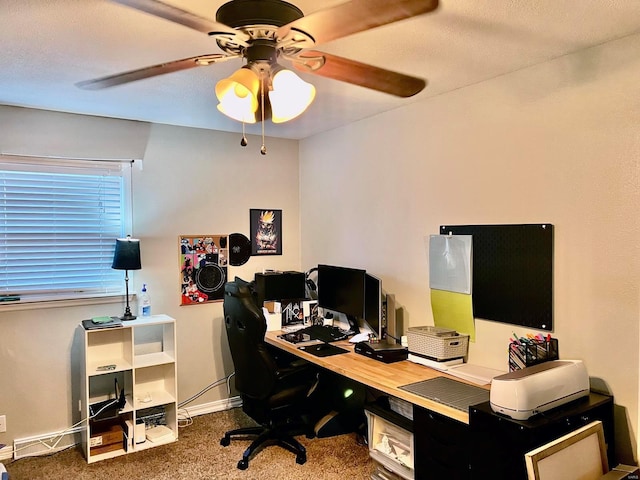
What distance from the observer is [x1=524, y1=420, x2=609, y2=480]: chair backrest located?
1.72m

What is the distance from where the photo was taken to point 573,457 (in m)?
1.83

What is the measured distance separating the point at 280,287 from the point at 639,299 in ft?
8.13

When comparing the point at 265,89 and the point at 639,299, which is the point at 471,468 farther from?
the point at 265,89

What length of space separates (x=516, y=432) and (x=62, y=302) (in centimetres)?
293

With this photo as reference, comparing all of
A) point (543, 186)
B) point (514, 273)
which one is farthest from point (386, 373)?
point (543, 186)

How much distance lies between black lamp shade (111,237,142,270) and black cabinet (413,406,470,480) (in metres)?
2.10

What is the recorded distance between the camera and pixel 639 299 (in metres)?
2.00

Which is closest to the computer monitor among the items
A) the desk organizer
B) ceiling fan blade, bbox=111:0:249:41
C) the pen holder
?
the desk organizer

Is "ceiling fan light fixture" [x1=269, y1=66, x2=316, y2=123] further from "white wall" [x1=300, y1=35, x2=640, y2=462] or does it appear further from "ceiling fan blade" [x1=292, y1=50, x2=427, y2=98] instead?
"white wall" [x1=300, y1=35, x2=640, y2=462]

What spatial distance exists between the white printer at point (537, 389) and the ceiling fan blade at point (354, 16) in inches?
55.9

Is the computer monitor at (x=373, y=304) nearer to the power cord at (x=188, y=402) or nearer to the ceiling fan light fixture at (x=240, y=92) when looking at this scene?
the power cord at (x=188, y=402)

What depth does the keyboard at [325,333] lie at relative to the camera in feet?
10.9

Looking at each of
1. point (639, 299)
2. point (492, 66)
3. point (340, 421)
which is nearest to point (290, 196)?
point (340, 421)

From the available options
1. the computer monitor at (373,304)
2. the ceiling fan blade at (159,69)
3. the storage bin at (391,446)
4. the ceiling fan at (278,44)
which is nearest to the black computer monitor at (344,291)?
the computer monitor at (373,304)
